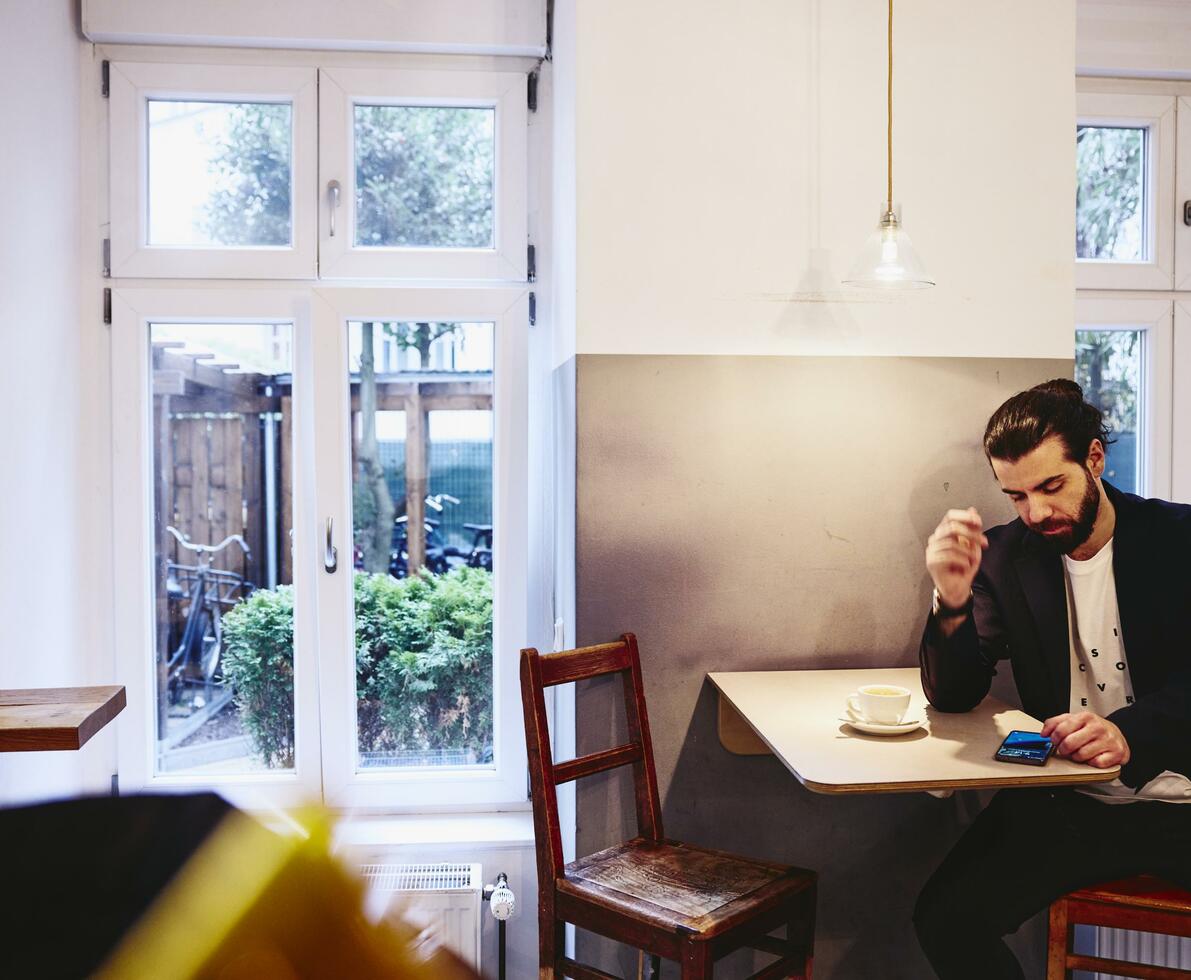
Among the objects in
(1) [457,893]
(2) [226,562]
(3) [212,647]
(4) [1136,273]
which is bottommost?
(1) [457,893]

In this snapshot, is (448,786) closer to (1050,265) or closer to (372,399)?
(372,399)

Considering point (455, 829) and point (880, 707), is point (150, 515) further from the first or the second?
point (880, 707)

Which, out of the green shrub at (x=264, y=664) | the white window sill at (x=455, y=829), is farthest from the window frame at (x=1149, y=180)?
the green shrub at (x=264, y=664)

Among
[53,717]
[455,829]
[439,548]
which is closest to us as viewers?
[53,717]

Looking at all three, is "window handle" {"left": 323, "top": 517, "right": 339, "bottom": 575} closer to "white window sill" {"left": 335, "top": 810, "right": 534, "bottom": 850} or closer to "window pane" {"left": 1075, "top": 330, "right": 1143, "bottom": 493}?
"white window sill" {"left": 335, "top": 810, "right": 534, "bottom": 850}

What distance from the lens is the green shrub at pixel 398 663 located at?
282 cm

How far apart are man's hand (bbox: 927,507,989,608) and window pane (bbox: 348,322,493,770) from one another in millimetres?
1336

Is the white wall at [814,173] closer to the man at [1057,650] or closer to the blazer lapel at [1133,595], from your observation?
the man at [1057,650]

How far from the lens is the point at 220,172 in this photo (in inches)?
109

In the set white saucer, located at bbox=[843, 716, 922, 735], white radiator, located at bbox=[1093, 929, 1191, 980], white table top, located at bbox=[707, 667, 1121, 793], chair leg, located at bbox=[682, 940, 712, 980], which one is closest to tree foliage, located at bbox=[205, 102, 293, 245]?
white table top, located at bbox=[707, 667, 1121, 793]

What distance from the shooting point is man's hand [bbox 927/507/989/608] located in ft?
6.53

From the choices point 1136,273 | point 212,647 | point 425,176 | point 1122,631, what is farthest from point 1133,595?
point 212,647

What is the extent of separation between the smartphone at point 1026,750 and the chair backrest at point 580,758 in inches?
30.9

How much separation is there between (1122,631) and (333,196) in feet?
7.52
